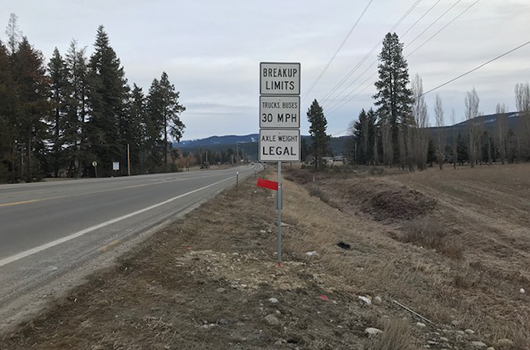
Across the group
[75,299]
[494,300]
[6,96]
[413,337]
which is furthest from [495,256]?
[6,96]

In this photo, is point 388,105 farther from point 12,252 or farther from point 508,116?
point 12,252

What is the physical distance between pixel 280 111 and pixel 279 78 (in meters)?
0.53

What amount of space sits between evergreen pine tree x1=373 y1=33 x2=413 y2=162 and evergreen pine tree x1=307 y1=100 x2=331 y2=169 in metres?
11.3

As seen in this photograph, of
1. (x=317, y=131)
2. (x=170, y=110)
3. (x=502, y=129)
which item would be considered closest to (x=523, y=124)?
(x=502, y=129)

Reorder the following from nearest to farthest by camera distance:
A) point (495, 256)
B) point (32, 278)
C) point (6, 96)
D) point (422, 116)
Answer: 1. point (32, 278)
2. point (495, 256)
3. point (6, 96)
4. point (422, 116)

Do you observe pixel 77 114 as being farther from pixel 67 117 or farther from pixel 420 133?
pixel 420 133

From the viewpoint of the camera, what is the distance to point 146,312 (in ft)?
12.3

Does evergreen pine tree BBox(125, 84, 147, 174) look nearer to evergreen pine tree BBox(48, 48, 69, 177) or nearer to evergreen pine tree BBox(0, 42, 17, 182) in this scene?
evergreen pine tree BBox(48, 48, 69, 177)

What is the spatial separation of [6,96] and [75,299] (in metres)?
39.8

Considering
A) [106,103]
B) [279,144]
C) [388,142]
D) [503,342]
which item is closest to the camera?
[503,342]

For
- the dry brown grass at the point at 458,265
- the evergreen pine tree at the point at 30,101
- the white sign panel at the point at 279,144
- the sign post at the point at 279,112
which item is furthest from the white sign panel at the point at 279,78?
the evergreen pine tree at the point at 30,101

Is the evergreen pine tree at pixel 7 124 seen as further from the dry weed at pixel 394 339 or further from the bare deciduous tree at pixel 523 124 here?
the bare deciduous tree at pixel 523 124

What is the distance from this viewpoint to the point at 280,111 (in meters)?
5.98

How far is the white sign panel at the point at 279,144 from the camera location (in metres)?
5.91
